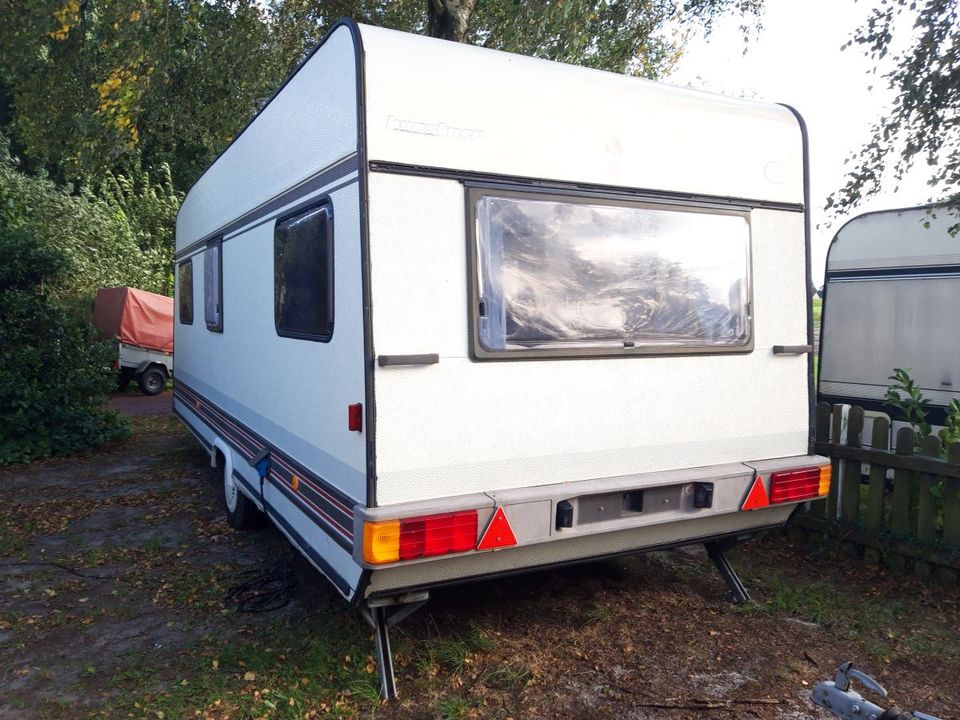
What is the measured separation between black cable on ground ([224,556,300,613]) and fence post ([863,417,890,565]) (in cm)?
364

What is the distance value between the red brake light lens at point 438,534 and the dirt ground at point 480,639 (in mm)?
790

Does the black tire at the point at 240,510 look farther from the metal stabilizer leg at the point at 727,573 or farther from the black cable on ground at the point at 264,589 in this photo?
the metal stabilizer leg at the point at 727,573

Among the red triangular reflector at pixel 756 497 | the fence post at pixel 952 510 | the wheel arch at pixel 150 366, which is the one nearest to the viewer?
the red triangular reflector at pixel 756 497

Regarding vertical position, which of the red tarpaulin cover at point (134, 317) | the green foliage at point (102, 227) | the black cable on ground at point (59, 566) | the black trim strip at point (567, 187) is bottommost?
the black cable on ground at point (59, 566)

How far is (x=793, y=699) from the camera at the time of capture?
339 centimetres

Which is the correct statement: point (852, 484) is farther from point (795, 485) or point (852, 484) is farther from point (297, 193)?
point (297, 193)

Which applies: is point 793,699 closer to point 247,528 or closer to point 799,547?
point 799,547

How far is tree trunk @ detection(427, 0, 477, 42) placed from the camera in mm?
10195

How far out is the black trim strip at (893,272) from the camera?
6316 mm

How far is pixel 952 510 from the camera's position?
4.53 meters

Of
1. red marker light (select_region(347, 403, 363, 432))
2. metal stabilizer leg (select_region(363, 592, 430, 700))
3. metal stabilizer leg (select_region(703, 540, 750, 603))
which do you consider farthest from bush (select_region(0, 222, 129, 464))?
metal stabilizer leg (select_region(703, 540, 750, 603))

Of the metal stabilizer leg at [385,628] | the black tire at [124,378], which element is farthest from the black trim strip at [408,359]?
the black tire at [124,378]

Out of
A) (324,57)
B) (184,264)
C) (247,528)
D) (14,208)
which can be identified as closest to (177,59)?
(14,208)

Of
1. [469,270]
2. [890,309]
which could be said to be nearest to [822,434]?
[890,309]
